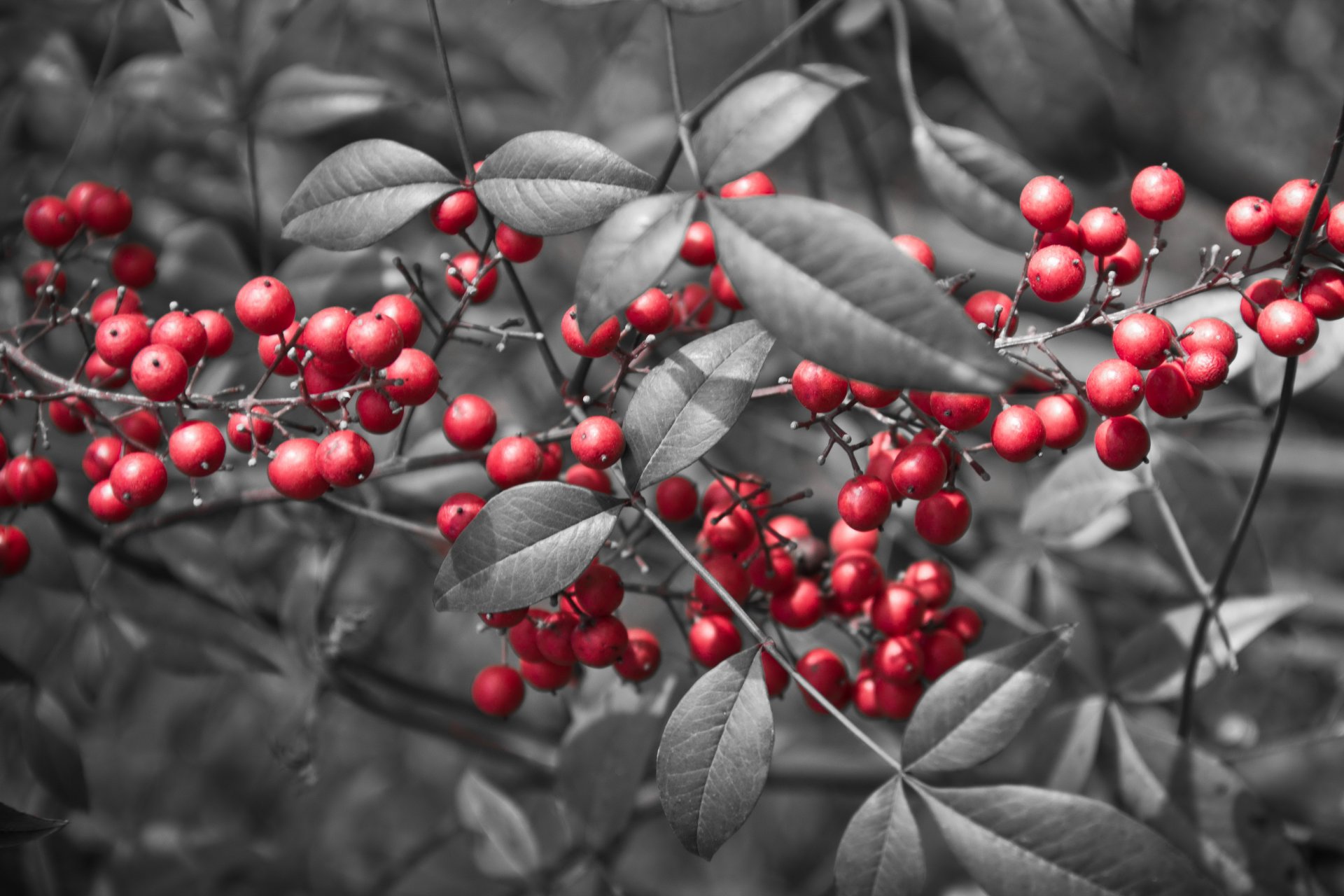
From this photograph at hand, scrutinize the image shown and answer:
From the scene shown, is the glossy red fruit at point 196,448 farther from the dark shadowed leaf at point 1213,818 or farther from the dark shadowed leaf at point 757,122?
the dark shadowed leaf at point 1213,818

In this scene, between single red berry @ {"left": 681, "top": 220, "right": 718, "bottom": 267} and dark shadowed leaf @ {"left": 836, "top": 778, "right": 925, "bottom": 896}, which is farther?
single red berry @ {"left": 681, "top": 220, "right": 718, "bottom": 267}

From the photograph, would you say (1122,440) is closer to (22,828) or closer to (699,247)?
(699,247)

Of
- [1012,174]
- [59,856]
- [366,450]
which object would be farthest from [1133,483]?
[59,856]

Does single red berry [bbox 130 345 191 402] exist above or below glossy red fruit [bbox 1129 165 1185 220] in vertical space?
below

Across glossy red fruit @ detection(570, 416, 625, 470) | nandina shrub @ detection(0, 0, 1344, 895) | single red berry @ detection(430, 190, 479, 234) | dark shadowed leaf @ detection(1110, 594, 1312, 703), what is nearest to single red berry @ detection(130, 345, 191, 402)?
nandina shrub @ detection(0, 0, 1344, 895)

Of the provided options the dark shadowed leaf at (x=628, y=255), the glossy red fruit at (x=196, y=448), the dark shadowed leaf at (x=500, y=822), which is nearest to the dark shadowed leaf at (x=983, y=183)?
the dark shadowed leaf at (x=628, y=255)

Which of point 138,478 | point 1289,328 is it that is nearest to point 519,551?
point 138,478

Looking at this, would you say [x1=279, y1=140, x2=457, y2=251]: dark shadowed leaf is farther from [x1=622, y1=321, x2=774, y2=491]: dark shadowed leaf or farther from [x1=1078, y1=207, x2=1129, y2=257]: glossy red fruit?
[x1=1078, y1=207, x2=1129, y2=257]: glossy red fruit
